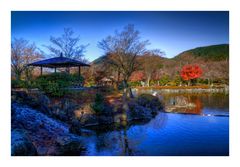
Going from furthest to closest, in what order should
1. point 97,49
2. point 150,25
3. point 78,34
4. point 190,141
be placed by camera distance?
1. point 97,49
2. point 78,34
3. point 150,25
4. point 190,141

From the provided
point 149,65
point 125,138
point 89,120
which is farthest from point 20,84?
point 149,65

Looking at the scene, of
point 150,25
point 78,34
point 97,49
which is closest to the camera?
point 150,25

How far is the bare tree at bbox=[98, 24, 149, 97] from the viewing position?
23.7ft

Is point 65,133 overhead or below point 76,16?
below

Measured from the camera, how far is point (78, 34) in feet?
21.6

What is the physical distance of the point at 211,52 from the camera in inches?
264

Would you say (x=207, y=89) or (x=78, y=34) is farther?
(x=207, y=89)

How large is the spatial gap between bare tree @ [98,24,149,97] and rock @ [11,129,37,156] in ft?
11.2

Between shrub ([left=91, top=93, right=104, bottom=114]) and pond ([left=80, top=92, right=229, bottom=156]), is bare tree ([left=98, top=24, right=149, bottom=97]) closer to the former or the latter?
shrub ([left=91, top=93, right=104, bottom=114])

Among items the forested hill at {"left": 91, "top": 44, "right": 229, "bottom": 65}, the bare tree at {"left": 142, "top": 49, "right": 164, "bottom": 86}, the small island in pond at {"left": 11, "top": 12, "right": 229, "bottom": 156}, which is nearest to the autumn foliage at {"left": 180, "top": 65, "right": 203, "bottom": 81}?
the small island in pond at {"left": 11, "top": 12, "right": 229, "bottom": 156}
